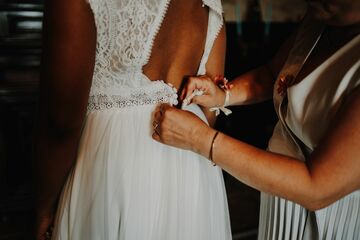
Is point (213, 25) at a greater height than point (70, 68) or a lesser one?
greater

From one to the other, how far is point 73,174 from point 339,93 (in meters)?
0.68

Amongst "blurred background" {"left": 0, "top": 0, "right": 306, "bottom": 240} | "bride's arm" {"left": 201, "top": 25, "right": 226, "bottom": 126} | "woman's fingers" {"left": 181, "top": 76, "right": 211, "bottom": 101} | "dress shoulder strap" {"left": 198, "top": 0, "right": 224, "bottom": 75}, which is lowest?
"blurred background" {"left": 0, "top": 0, "right": 306, "bottom": 240}

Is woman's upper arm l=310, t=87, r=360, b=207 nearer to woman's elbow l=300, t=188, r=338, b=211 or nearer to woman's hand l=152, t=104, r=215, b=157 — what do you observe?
woman's elbow l=300, t=188, r=338, b=211

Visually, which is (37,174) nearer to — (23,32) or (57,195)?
(57,195)

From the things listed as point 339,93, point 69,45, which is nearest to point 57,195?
point 69,45

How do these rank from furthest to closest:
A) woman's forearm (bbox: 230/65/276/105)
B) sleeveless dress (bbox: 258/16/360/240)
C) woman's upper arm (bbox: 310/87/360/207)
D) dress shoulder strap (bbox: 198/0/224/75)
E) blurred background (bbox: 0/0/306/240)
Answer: blurred background (bbox: 0/0/306/240) < woman's forearm (bbox: 230/65/276/105) < dress shoulder strap (bbox: 198/0/224/75) < sleeveless dress (bbox: 258/16/360/240) < woman's upper arm (bbox: 310/87/360/207)

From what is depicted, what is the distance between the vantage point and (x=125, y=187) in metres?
0.80

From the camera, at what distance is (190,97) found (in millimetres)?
880

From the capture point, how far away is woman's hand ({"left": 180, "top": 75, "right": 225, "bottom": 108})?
872mm

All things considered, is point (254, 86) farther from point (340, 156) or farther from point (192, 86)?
point (340, 156)

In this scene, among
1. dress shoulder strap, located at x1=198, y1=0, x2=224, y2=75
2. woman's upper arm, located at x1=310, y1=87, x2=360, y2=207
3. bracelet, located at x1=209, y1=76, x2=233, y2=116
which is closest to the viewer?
woman's upper arm, located at x1=310, y1=87, x2=360, y2=207

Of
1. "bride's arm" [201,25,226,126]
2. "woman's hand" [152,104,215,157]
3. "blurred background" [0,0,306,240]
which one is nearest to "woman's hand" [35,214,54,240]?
"woman's hand" [152,104,215,157]

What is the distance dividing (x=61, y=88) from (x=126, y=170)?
9.8 inches

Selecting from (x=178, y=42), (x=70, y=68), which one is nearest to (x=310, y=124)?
(x=178, y=42)
